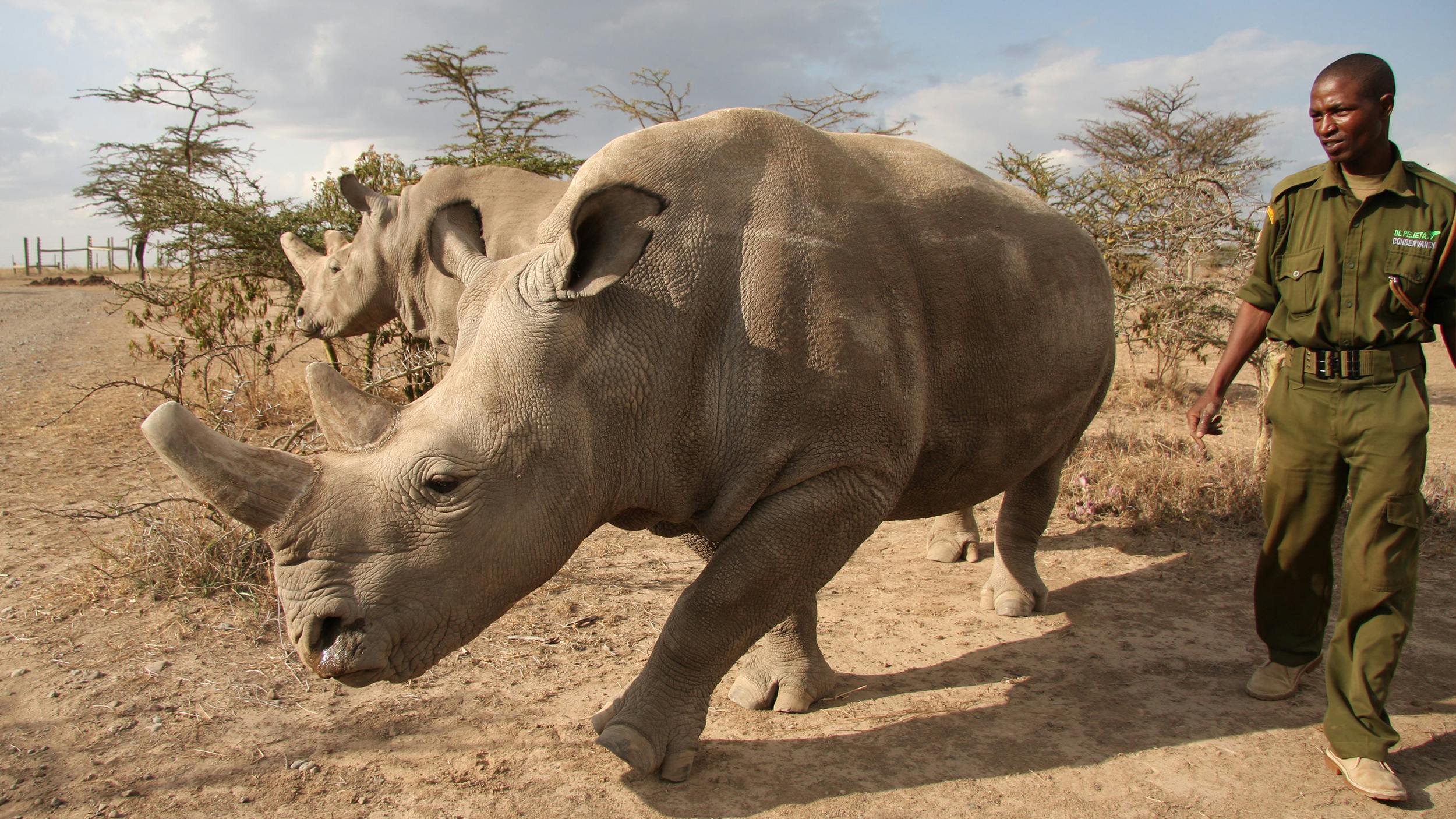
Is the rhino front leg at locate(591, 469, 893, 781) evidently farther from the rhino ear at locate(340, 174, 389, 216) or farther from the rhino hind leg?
the rhino ear at locate(340, 174, 389, 216)

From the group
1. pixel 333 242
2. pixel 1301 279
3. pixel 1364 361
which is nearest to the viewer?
pixel 1364 361

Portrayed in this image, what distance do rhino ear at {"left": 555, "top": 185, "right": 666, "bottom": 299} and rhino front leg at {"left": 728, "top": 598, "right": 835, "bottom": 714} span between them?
1643mm

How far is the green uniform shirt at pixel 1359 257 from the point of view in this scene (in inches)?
126

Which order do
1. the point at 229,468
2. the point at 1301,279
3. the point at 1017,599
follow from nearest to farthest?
the point at 229,468 < the point at 1301,279 < the point at 1017,599

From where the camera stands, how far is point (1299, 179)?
355 centimetres

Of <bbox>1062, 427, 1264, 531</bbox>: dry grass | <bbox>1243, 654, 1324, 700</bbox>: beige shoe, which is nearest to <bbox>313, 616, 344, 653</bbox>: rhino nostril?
<bbox>1243, 654, 1324, 700</bbox>: beige shoe

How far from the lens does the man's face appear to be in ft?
10.4

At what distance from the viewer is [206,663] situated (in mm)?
3979

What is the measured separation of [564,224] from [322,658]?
136 centimetres

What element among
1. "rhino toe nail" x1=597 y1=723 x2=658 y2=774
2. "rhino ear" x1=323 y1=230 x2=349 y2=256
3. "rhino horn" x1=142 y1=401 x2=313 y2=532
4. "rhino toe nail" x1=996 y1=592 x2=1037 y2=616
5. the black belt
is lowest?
"rhino toe nail" x1=996 y1=592 x2=1037 y2=616

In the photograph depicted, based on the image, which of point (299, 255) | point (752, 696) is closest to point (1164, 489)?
point (752, 696)

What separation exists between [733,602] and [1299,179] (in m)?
2.56

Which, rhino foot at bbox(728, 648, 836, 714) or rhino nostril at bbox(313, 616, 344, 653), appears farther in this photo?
rhino foot at bbox(728, 648, 836, 714)

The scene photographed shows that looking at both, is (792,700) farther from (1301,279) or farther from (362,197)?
(362,197)
